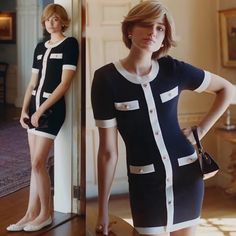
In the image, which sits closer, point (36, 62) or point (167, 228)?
point (167, 228)

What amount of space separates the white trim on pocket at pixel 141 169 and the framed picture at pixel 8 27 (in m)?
0.89

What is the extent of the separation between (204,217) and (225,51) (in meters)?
0.41

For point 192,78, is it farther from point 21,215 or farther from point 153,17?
point 21,215

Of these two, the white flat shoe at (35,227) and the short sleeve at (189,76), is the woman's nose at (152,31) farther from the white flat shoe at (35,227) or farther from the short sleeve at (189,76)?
the white flat shoe at (35,227)

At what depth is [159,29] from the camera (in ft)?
2.87

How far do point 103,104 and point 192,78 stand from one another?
0.72ft

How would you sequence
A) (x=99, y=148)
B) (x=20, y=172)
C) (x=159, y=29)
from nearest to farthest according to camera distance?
(x=159, y=29) → (x=99, y=148) → (x=20, y=172)

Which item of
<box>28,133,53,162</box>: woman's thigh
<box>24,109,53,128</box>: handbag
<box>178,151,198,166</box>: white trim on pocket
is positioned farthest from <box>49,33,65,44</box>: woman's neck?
<box>178,151,198,166</box>: white trim on pocket

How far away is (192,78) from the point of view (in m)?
0.89

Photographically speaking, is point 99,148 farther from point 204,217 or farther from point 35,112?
point 35,112

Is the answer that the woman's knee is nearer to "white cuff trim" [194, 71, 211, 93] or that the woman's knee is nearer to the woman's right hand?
the woman's right hand

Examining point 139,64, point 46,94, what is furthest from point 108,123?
point 46,94

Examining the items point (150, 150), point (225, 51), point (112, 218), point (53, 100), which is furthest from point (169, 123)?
point (53, 100)

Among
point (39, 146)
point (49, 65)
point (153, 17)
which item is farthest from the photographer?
point (39, 146)
